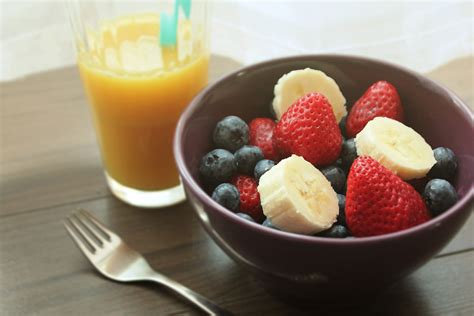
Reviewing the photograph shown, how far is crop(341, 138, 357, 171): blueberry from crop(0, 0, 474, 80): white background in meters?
0.36

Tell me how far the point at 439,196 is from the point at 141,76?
1.39ft

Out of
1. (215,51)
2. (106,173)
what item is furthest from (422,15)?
(106,173)

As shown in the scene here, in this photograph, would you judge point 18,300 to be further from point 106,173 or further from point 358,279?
point 358,279

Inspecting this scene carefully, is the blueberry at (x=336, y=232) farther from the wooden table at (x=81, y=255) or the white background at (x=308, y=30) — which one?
the white background at (x=308, y=30)

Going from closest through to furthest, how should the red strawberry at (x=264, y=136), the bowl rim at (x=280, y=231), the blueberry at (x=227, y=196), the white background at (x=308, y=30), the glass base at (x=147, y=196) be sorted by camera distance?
the bowl rim at (x=280, y=231)
the blueberry at (x=227, y=196)
the red strawberry at (x=264, y=136)
the glass base at (x=147, y=196)
the white background at (x=308, y=30)

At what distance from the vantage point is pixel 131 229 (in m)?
0.96

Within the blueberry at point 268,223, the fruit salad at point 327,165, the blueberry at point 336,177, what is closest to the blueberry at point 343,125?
the fruit salad at point 327,165

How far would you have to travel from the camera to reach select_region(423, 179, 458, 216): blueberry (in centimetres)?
76

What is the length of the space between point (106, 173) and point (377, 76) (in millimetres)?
427

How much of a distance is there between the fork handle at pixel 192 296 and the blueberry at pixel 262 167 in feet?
0.52

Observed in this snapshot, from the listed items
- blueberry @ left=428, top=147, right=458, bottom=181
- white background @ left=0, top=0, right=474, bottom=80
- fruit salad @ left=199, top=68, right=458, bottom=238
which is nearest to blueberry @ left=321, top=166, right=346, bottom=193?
fruit salad @ left=199, top=68, right=458, bottom=238

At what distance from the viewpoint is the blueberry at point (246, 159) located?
840 mm

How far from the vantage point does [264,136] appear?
89 cm

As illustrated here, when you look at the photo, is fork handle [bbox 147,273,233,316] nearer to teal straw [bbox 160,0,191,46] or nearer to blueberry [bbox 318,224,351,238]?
blueberry [bbox 318,224,351,238]
